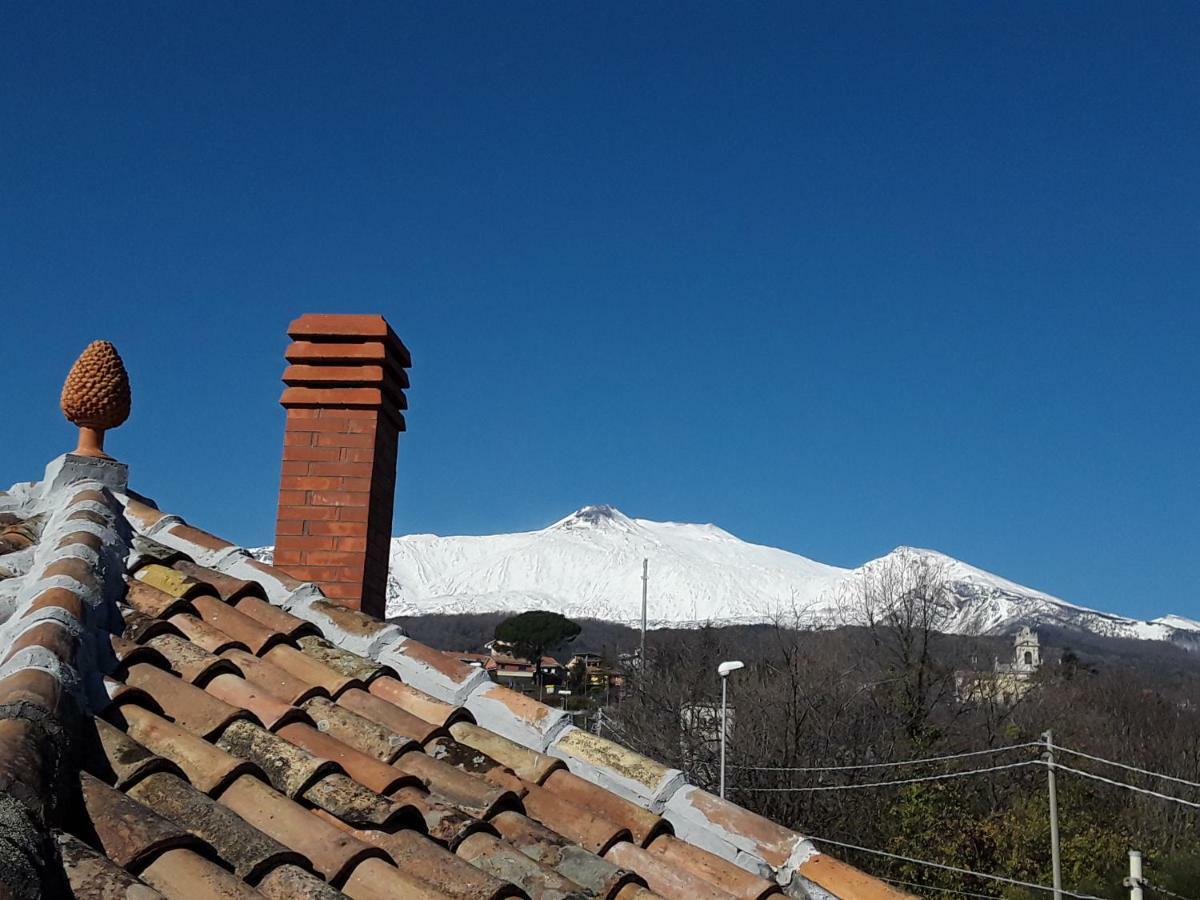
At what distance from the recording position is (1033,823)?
2053 cm

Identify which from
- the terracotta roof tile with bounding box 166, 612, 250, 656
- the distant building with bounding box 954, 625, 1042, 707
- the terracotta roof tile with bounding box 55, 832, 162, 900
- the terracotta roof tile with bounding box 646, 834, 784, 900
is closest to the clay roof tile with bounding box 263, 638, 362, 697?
the terracotta roof tile with bounding box 166, 612, 250, 656

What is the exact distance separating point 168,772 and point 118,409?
8.10 ft

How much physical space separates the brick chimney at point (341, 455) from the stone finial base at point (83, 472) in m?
0.97

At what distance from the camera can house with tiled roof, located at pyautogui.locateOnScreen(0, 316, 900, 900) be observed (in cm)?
225

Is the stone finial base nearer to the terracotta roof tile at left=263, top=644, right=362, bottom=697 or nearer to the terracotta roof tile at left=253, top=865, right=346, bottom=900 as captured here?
the terracotta roof tile at left=263, top=644, right=362, bottom=697

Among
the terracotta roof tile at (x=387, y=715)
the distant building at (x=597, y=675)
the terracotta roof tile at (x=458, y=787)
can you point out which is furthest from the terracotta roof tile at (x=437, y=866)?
the distant building at (x=597, y=675)

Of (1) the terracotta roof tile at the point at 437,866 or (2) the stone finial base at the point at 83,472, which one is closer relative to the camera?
(1) the terracotta roof tile at the point at 437,866

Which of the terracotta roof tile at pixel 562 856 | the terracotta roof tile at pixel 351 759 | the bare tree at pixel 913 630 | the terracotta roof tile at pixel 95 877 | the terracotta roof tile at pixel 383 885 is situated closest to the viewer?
the terracotta roof tile at pixel 95 877

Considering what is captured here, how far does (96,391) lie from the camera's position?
182 inches

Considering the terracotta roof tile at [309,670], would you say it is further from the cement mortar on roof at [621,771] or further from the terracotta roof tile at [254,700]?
the cement mortar on roof at [621,771]

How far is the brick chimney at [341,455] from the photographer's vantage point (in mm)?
5688

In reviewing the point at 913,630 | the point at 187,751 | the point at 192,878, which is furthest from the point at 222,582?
the point at 913,630

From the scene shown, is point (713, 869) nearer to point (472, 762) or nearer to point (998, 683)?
point (472, 762)

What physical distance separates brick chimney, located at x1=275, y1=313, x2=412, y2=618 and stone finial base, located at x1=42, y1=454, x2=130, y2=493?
38.2 inches
